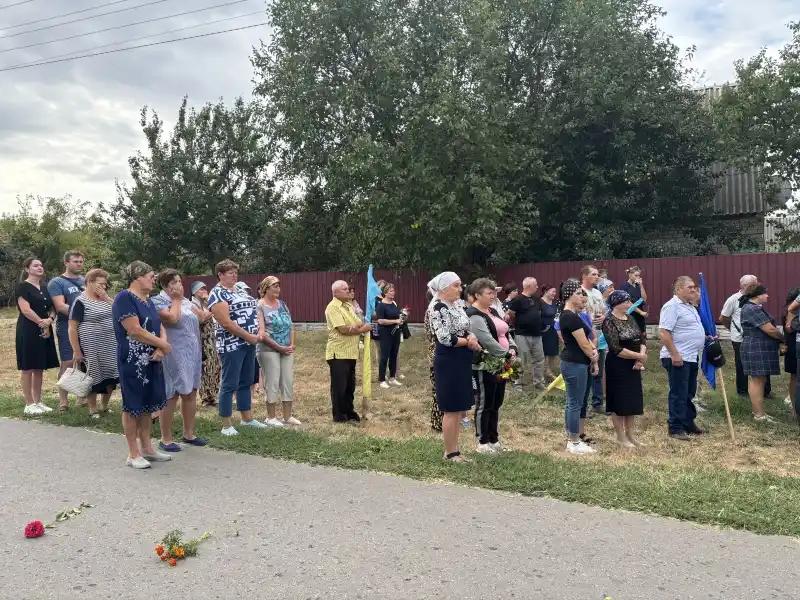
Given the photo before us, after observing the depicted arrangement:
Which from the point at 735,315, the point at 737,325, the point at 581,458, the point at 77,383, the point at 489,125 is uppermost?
the point at 489,125

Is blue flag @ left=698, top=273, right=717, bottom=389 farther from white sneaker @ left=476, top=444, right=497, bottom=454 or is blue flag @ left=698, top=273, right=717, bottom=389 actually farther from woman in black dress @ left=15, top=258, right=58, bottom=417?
woman in black dress @ left=15, top=258, right=58, bottom=417

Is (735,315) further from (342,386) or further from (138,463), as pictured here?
(138,463)

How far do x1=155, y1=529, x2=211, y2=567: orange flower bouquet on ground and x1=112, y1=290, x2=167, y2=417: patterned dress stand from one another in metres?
1.75

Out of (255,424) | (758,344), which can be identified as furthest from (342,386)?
(758,344)

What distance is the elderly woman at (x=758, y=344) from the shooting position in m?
7.76

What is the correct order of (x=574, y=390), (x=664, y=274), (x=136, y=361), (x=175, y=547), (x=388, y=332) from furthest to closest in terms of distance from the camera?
1. (x=664, y=274)
2. (x=388, y=332)
3. (x=574, y=390)
4. (x=136, y=361)
5. (x=175, y=547)

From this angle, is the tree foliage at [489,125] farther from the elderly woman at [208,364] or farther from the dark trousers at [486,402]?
the dark trousers at [486,402]

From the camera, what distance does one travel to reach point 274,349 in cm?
726

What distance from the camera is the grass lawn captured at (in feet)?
Answer: 15.2

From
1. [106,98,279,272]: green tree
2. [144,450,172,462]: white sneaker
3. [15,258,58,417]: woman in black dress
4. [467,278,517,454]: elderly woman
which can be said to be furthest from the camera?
[106,98,279,272]: green tree

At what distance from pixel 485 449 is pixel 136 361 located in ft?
10.5

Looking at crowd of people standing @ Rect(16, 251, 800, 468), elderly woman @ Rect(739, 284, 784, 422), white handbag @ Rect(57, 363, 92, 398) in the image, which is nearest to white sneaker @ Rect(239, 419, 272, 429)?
crowd of people standing @ Rect(16, 251, 800, 468)

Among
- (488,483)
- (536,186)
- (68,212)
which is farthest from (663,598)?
→ (68,212)

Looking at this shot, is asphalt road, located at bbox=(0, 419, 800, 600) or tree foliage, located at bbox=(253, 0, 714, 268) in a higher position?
tree foliage, located at bbox=(253, 0, 714, 268)
